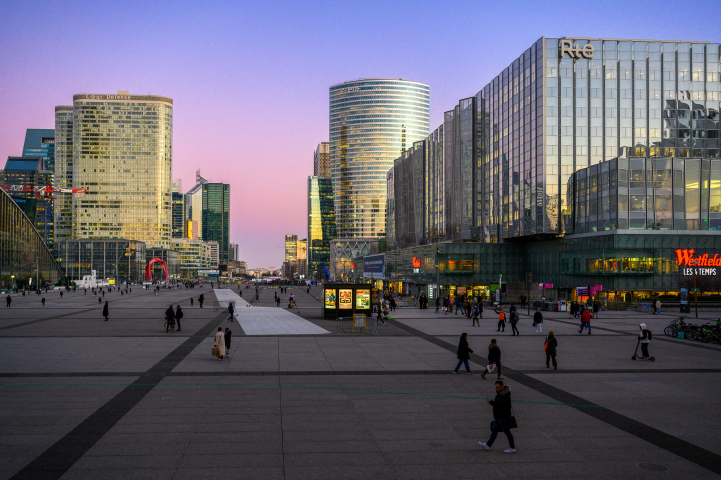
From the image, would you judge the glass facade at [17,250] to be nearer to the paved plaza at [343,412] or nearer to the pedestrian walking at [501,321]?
the paved plaza at [343,412]

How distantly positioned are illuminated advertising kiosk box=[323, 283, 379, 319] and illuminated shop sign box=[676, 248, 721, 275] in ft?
141

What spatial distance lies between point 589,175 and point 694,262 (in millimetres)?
16529

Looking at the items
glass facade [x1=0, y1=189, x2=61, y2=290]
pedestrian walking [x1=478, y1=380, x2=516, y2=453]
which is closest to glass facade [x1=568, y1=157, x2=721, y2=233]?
pedestrian walking [x1=478, y1=380, x2=516, y2=453]

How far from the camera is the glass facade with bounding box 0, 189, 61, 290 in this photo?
110625mm

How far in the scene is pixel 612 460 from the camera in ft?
33.9

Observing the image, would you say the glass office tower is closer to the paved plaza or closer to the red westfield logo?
the red westfield logo

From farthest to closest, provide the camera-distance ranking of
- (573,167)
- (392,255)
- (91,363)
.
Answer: (392,255) < (573,167) < (91,363)

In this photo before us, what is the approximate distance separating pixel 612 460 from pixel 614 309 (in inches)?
2053

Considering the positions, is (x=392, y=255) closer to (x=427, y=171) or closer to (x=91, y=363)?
(x=427, y=171)

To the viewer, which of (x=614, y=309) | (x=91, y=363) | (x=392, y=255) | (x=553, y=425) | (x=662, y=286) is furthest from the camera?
(x=392, y=255)

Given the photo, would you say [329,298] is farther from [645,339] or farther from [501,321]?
[645,339]

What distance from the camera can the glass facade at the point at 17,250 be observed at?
111 metres

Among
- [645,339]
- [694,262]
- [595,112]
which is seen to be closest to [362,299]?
[645,339]

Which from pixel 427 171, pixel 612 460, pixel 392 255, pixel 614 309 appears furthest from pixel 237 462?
pixel 427 171
